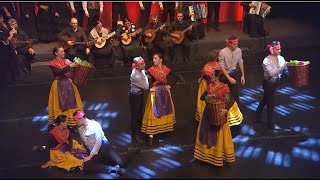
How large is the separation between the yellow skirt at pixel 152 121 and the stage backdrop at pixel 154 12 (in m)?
5.46

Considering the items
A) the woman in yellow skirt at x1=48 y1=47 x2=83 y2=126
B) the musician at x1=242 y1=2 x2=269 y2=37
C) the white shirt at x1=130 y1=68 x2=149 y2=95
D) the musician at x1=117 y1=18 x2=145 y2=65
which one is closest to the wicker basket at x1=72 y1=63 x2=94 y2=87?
the woman in yellow skirt at x1=48 y1=47 x2=83 y2=126

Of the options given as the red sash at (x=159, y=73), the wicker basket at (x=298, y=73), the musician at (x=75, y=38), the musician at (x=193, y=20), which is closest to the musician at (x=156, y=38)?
the musician at (x=193, y=20)

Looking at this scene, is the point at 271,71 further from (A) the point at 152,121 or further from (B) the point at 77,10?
(B) the point at 77,10

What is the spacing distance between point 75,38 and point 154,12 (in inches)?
130

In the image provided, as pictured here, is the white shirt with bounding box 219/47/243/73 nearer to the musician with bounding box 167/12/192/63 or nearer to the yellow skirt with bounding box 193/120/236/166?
the yellow skirt with bounding box 193/120/236/166

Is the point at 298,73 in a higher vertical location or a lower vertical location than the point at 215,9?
lower

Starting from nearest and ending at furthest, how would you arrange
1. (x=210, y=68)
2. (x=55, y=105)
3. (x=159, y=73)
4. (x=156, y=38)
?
1. (x=210, y=68)
2. (x=159, y=73)
3. (x=55, y=105)
4. (x=156, y=38)

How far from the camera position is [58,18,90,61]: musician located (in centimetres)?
1025

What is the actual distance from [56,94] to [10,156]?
1.15 m

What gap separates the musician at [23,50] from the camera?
409 inches

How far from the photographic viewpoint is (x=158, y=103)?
7.66 meters

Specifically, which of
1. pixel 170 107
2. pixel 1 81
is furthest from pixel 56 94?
pixel 1 81

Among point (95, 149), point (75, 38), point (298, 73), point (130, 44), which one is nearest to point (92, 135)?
point (95, 149)

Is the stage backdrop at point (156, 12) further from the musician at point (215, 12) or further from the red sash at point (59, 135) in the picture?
the red sash at point (59, 135)
